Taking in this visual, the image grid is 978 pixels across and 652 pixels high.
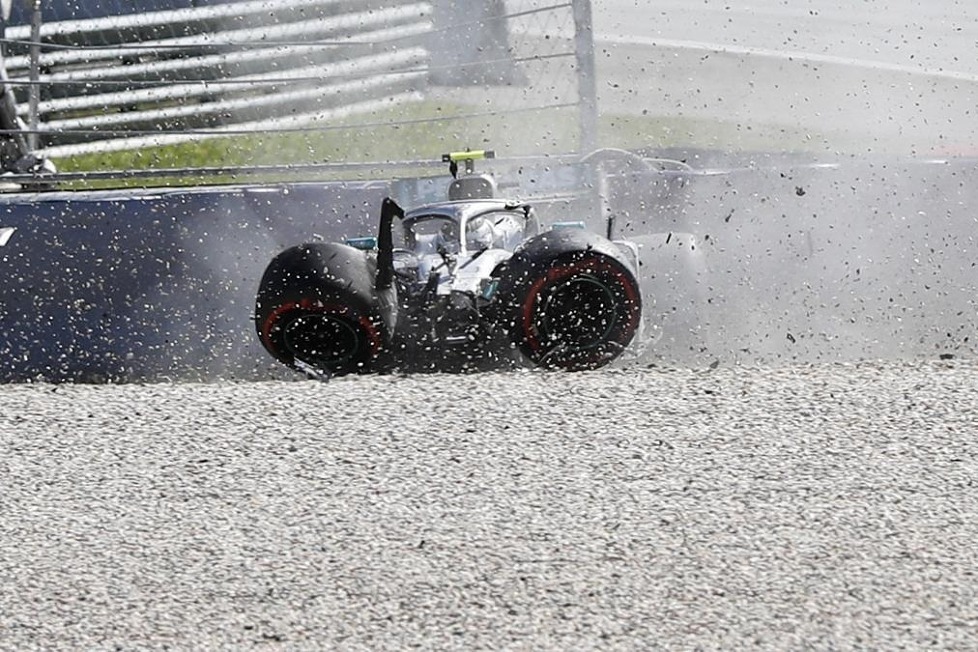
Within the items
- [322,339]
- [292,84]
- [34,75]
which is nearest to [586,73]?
[322,339]

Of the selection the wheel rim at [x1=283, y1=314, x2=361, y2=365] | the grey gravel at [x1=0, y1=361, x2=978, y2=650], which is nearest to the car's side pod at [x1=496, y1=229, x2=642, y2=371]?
the grey gravel at [x1=0, y1=361, x2=978, y2=650]

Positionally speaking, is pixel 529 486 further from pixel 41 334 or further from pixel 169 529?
pixel 41 334

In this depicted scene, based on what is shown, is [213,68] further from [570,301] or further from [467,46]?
[570,301]

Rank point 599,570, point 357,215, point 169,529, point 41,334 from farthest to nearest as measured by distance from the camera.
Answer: point 357,215 → point 41,334 → point 169,529 → point 599,570

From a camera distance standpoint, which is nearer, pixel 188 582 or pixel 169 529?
pixel 188 582

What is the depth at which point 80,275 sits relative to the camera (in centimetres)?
761

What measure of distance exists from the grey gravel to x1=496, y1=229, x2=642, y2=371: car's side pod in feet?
1.32

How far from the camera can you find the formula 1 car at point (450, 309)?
562cm

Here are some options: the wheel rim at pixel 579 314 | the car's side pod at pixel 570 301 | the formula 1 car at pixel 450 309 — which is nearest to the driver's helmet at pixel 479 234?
the formula 1 car at pixel 450 309

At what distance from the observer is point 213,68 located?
11.8 metres

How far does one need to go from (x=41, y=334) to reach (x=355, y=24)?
19.2 ft

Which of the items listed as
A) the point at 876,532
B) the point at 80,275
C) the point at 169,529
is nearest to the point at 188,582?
the point at 169,529

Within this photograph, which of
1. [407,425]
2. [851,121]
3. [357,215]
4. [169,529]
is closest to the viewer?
[169,529]

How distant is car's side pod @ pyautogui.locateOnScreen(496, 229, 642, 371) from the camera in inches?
221
